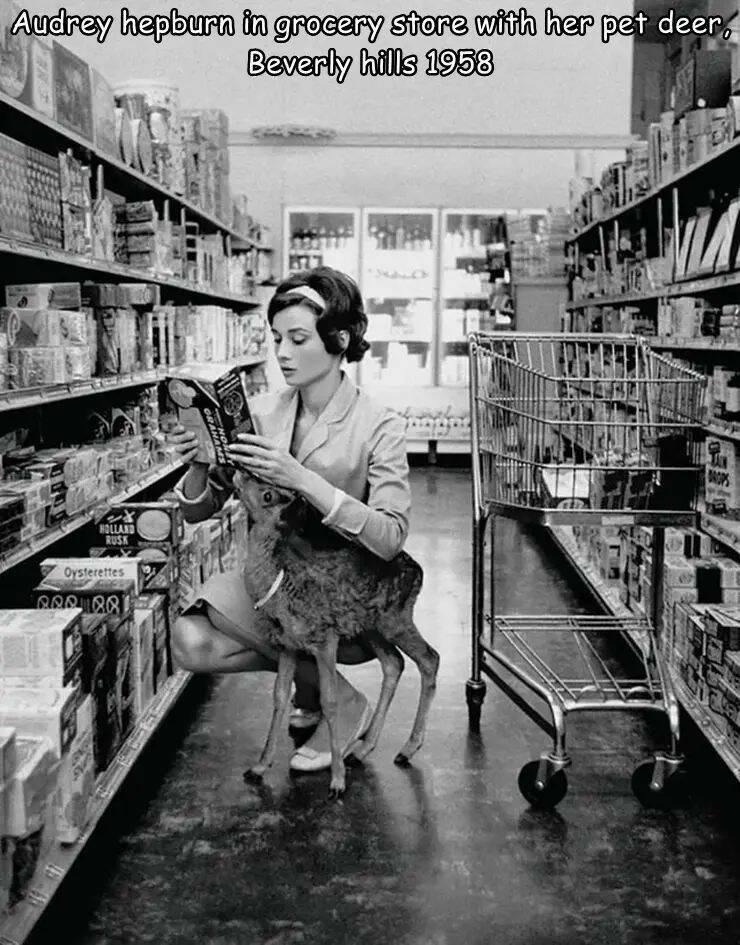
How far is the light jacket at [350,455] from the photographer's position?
9.98 feet

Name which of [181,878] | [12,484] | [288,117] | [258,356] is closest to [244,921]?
[181,878]

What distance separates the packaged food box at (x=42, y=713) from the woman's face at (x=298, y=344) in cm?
110

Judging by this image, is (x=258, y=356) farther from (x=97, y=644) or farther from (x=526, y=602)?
(x=97, y=644)

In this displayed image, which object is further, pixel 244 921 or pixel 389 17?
pixel 389 17

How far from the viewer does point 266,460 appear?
2.75 m

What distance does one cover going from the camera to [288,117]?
11508 millimetres

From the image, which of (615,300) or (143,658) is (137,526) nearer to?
(143,658)

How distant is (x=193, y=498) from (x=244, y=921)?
1145mm

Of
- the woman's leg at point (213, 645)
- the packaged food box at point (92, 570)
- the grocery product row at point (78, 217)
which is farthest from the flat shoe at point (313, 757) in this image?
the grocery product row at point (78, 217)

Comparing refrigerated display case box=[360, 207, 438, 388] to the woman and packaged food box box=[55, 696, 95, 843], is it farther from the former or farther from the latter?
packaged food box box=[55, 696, 95, 843]

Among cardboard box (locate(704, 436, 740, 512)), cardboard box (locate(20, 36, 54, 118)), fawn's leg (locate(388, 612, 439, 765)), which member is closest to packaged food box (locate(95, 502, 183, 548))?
fawn's leg (locate(388, 612, 439, 765))

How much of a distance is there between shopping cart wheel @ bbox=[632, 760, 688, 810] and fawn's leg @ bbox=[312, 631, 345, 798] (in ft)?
2.74

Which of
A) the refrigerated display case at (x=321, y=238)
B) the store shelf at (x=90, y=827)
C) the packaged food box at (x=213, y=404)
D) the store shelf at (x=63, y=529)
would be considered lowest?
→ the store shelf at (x=90, y=827)

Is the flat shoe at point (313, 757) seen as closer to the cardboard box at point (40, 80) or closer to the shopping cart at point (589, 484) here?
the shopping cart at point (589, 484)
